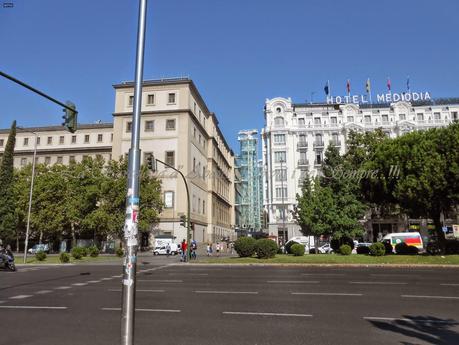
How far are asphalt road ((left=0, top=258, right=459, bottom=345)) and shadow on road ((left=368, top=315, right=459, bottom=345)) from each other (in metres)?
0.02

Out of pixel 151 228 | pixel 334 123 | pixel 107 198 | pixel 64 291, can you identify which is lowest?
pixel 64 291

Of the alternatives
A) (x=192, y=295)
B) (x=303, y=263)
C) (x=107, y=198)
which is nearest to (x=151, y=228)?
(x=107, y=198)

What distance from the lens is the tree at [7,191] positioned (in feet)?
152

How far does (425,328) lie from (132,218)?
591 centimetres

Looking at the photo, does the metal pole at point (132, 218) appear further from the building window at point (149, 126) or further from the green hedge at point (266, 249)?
the building window at point (149, 126)

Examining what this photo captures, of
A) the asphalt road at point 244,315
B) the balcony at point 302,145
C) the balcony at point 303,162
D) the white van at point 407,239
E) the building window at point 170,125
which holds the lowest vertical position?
the asphalt road at point 244,315

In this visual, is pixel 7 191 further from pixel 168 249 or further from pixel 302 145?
pixel 302 145

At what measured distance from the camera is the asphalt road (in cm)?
671

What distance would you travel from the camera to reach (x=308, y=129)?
7412 centimetres

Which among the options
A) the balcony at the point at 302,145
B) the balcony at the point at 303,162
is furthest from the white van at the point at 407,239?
the balcony at the point at 302,145

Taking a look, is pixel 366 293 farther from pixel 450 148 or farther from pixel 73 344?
pixel 450 148

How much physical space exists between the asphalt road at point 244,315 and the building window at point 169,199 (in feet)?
133

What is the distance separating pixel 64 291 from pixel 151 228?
132ft

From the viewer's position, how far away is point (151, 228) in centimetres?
5322
